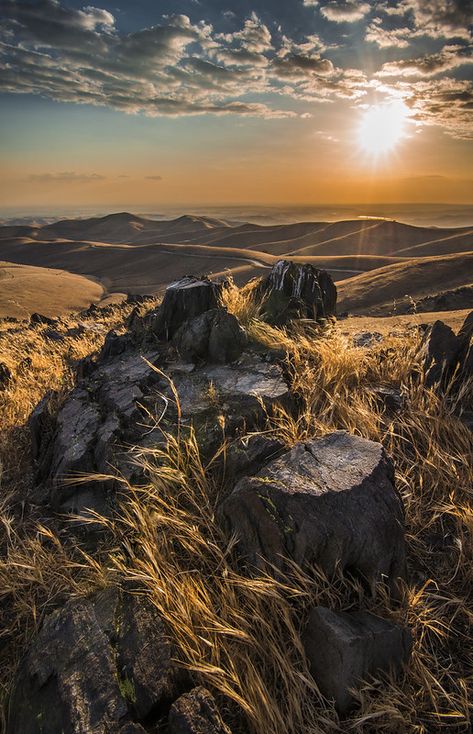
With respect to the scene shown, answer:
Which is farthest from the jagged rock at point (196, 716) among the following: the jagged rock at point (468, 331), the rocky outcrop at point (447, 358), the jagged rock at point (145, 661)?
the jagged rock at point (468, 331)

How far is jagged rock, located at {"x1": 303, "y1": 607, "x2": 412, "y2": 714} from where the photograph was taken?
1958 millimetres

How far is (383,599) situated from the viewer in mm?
2309

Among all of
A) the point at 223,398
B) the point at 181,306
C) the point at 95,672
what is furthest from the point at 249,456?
the point at 181,306

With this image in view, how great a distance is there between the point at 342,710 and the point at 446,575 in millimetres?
1032

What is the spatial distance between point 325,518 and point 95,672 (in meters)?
1.38

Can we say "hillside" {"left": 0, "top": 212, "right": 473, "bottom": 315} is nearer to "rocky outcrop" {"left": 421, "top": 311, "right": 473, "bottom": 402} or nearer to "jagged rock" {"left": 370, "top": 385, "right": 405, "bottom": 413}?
"rocky outcrop" {"left": 421, "top": 311, "right": 473, "bottom": 402}

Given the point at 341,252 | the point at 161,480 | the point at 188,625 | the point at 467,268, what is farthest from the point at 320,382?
the point at 341,252

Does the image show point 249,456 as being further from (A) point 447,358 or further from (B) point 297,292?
(B) point 297,292

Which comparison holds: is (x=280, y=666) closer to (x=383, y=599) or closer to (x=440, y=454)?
(x=383, y=599)

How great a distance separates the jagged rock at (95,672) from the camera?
6.31 feet

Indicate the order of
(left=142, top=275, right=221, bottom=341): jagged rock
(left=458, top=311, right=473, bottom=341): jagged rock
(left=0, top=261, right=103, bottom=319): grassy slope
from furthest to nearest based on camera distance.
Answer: (left=0, top=261, right=103, bottom=319): grassy slope < (left=142, top=275, right=221, bottom=341): jagged rock < (left=458, top=311, right=473, bottom=341): jagged rock

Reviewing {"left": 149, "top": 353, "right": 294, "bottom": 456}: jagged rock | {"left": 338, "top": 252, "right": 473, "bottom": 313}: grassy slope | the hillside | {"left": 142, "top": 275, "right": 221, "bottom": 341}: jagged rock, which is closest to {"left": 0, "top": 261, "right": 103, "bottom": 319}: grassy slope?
the hillside

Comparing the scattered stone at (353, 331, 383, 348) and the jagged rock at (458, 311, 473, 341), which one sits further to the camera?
the scattered stone at (353, 331, 383, 348)

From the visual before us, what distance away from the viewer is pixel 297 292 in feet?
21.1
